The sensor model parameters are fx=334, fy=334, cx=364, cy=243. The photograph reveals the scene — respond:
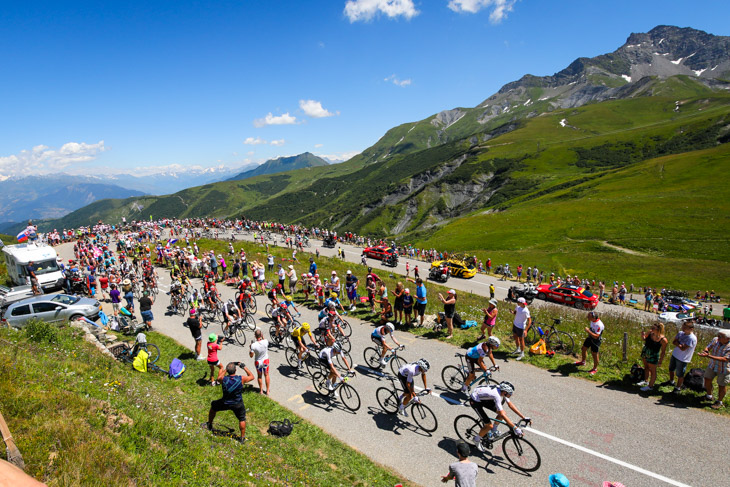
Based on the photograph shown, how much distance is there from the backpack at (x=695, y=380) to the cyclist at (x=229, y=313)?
1692 centimetres

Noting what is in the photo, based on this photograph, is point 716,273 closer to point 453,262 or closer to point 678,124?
point 453,262

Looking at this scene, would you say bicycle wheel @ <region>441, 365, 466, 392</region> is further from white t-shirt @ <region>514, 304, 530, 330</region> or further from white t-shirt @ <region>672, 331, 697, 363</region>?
white t-shirt @ <region>672, 331, 697, 363</region>

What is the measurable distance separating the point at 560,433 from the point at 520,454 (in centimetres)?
179

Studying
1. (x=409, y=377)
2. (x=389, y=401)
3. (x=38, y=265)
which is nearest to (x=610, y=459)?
(x=409, y=377)

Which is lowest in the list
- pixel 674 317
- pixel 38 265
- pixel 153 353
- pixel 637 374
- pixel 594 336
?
pixel 674 317

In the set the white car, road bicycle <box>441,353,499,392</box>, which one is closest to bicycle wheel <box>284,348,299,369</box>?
road bicycle <box>441,353,499,392</box>

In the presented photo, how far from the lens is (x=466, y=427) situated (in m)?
9.30

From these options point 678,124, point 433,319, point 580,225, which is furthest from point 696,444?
point 678,124

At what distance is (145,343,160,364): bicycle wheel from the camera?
518 inches

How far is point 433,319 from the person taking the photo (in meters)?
16.9

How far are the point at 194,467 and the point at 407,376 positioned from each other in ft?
17.5

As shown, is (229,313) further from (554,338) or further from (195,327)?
(554,338)

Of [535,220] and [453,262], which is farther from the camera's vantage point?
[535,220]

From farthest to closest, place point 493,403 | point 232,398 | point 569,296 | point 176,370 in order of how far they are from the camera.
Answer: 1. point 569,296
2. point 176,370
3. point 232,398
4. point 493,403
